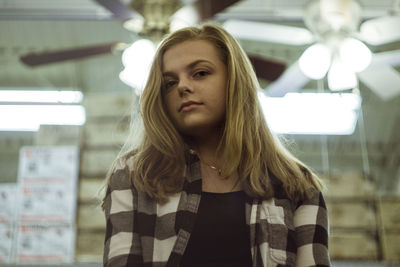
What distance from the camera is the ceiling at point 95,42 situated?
3.96 m

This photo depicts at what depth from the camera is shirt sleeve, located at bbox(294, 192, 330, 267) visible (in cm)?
94

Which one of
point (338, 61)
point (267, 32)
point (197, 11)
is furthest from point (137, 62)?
point (338, 61)

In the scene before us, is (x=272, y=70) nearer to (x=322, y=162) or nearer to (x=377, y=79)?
(x=377, y=79)

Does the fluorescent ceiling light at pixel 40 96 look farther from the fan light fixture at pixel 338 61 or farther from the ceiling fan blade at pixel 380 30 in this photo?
the ceiling fan blade at pixel 380 30

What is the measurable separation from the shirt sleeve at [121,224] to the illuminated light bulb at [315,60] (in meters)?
1.76

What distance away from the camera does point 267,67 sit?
241cm

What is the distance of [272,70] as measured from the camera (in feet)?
7.96

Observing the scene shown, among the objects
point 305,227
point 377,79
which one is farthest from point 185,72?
point 377,79

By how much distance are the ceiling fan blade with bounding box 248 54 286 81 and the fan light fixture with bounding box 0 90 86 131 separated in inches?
88.3

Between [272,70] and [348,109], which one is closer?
[272,70]

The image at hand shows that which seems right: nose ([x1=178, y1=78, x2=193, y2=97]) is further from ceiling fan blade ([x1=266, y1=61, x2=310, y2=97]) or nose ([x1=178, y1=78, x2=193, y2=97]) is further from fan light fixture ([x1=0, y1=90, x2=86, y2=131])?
fan light fixture ([x1=0, y1=90, x2=86, y2=131])

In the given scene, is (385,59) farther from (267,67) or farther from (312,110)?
(312,110)

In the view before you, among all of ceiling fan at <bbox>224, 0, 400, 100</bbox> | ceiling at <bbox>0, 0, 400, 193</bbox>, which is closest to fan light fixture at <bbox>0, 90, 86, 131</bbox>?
ceiling at <bbox>0, 0, 400, 193</bbox>

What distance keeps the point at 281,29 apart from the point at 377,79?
69 cm
